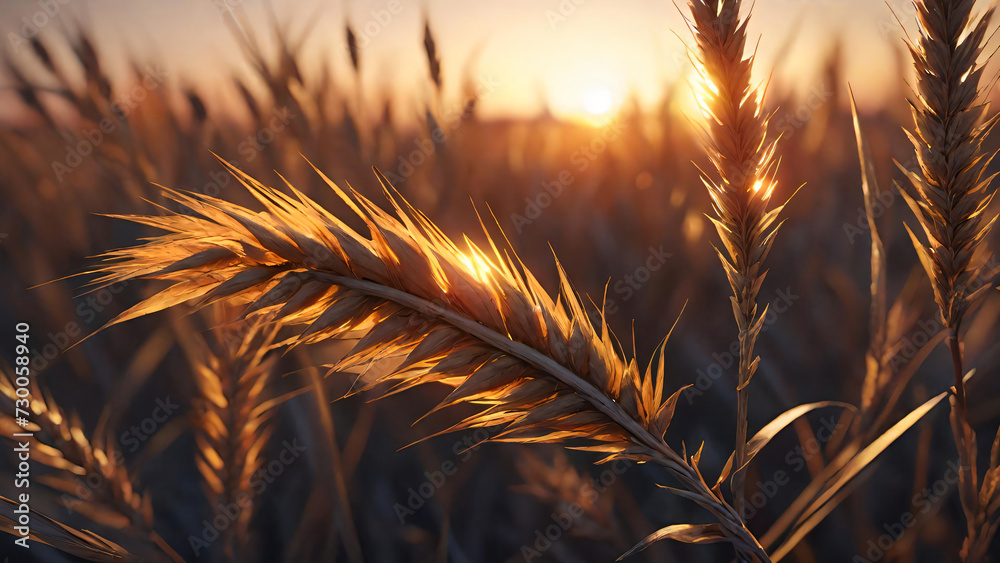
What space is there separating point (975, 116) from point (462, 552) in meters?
1.02

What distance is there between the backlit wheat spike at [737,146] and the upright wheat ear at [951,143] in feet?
0.65

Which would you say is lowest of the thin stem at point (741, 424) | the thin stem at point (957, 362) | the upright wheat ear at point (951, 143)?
the thin stem at point (957, 362)

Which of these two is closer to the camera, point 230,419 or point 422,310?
point 422,310

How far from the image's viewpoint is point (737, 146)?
0.43 meters

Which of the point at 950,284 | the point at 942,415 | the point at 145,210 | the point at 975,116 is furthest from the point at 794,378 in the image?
the point at 145,210

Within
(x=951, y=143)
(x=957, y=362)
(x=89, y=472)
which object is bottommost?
(x=957, y=362)

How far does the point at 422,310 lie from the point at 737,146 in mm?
309

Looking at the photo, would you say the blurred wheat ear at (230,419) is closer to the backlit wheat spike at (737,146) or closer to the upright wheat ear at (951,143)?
the backlit wheat spike at (737,146)

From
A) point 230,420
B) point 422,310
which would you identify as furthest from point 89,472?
point 422,310

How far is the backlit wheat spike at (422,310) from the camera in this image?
398 mm

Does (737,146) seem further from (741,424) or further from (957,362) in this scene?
(957,362)

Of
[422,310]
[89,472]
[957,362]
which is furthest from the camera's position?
[89,472]

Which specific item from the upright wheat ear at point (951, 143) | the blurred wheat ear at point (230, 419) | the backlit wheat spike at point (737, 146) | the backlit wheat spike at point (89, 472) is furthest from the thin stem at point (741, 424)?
the backlit wheat spike at point (89, 472)

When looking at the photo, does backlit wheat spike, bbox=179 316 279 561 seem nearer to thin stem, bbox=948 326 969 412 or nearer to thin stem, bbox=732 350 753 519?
thin stem, bbox=732 350 753 519
